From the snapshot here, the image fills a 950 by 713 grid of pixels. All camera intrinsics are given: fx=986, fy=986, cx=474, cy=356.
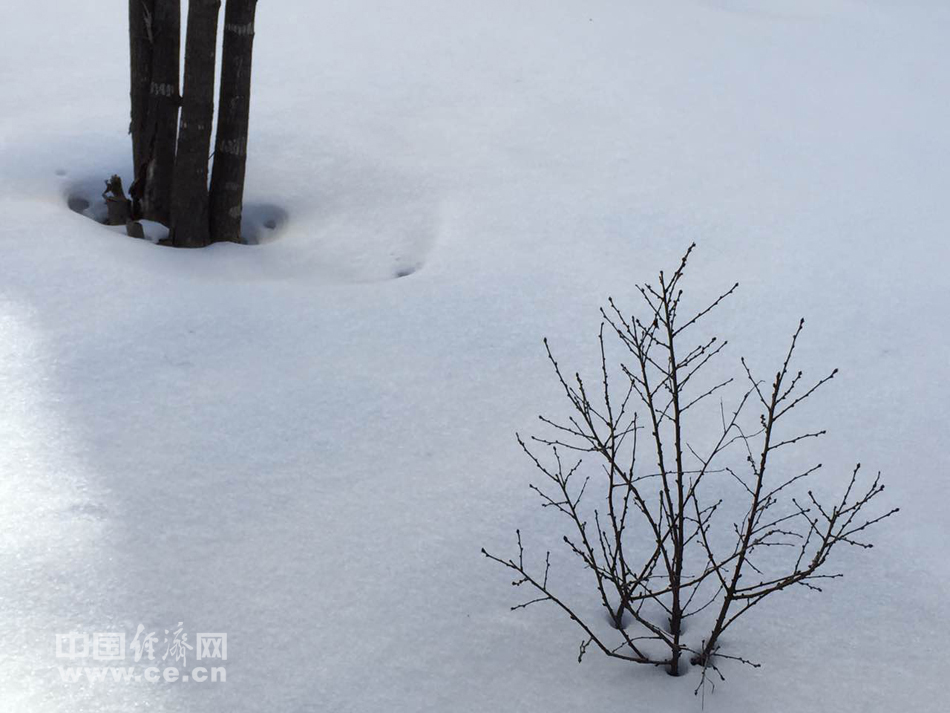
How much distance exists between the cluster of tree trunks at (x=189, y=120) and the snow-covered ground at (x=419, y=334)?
17 centimetres

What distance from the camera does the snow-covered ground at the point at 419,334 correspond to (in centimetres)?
167

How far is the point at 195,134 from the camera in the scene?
109 inches

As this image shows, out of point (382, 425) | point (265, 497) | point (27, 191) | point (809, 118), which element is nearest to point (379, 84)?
point (27, 191)

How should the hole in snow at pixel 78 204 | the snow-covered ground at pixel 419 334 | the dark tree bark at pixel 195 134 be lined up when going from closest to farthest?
the snow-covered ground at pixel 419 334 < the dark tree bark at pixel 195 134 < the hole in snow at pixel 78 204

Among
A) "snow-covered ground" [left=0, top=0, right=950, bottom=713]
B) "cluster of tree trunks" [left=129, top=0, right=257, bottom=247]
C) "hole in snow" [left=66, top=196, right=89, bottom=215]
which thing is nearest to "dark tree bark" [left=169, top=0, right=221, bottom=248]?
"cluster of tree trunks" [left=129, top=0, right=257, bottom=247]

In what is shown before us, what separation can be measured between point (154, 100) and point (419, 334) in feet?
3.63

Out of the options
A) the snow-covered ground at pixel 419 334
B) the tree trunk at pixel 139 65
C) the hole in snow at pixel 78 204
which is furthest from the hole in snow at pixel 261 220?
the hole in snow at pixel 78 204

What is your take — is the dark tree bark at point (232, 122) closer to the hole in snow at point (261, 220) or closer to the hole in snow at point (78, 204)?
the hole in snow at point (261, 220)

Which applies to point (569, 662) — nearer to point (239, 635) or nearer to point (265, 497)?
Answer: point (239, 635)

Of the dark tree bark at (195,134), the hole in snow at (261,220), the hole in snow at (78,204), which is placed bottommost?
the hole in snow at (78,204)

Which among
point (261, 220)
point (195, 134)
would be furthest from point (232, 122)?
point (261, 220)

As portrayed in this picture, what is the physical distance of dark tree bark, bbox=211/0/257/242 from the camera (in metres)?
2.76

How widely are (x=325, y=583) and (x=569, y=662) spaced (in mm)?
452

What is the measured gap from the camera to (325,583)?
1764 mm
